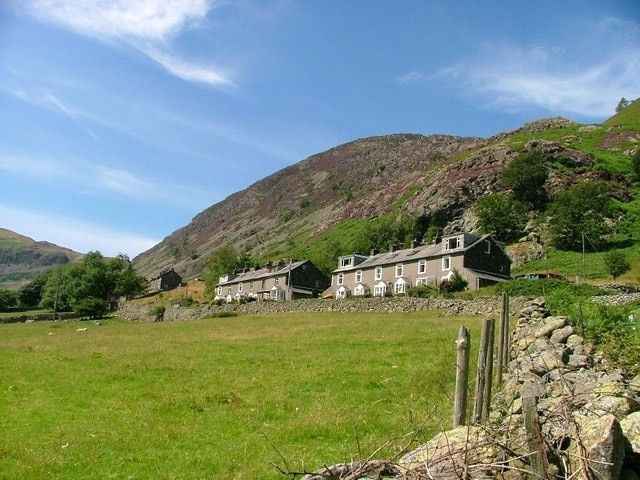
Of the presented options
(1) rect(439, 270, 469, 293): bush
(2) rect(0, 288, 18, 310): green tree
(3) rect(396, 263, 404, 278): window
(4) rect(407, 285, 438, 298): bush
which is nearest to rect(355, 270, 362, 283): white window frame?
(3) rect(396, 263, 404, 278): window

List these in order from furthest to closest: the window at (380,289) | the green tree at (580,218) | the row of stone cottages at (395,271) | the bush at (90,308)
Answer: the bush at (90,308) < the green tree at (580,218) < the window at (380,289) < the row of stone cottages at (395,271)

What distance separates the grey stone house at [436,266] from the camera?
2798 inches

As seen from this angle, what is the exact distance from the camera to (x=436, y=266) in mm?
74375

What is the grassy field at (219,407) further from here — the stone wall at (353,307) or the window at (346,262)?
the window at (346,262)

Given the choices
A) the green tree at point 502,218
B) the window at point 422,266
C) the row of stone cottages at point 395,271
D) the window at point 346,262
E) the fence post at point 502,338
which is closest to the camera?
the fence post at point 502,338

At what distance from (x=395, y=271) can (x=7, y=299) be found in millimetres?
106155

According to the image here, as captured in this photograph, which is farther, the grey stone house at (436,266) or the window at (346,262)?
the window at (346,262)

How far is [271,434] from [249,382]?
7.14 meters

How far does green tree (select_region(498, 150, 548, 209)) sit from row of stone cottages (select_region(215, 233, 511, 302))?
2914 cm

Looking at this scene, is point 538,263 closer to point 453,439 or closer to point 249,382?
point 249,382

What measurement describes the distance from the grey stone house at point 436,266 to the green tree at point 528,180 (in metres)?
28.8

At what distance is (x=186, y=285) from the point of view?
152m

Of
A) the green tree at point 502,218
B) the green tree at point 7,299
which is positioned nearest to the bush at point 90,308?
the green tree at point 7,299

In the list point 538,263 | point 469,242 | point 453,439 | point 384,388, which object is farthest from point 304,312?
point 453,439
